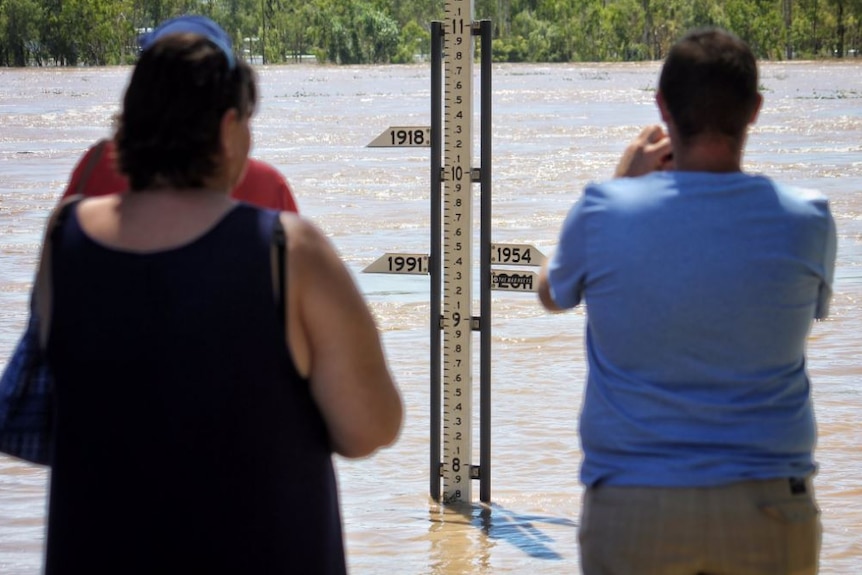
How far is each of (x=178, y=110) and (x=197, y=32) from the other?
7.4 inches

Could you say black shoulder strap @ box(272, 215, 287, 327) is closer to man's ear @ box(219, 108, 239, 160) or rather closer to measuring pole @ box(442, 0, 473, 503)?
man's ear @ box(219, 108, 239, 160)

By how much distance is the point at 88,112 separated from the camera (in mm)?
45812

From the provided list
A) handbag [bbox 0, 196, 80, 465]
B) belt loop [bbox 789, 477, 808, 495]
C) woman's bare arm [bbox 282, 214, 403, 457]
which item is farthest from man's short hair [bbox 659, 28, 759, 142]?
handbag [bbox 0, 196, 80, 465]

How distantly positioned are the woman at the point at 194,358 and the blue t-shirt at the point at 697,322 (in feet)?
1.67

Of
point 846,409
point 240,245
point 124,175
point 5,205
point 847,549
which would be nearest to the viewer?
point 240,245

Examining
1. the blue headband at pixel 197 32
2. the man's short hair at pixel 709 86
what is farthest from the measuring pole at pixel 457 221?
the blue headband at pixel 197 32

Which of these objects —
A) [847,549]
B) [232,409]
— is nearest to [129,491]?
[232,409]

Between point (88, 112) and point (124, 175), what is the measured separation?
1746 inches

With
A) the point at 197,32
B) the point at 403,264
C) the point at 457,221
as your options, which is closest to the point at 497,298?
the point at 403,264

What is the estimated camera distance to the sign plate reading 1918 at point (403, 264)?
6.63 m

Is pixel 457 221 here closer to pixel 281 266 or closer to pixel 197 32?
pixel 197 32

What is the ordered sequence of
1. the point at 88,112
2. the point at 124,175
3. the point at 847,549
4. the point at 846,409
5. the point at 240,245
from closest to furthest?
the point at 240,245
the point at 124,175
the point at 847,549
the point at 846,409
the point at 88,112

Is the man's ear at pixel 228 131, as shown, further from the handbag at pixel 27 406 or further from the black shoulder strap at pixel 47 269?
the handbag at pixel 27 406

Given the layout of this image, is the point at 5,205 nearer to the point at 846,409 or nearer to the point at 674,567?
the point at 846,409
